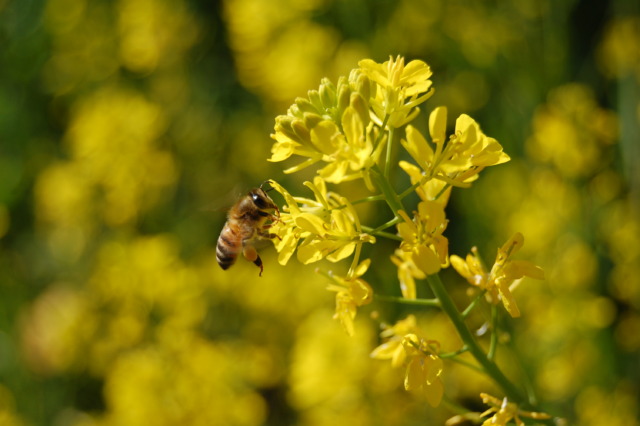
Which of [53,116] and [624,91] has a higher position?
[624,91]

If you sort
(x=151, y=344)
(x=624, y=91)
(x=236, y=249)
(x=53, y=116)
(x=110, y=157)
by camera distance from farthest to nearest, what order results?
(x=53, y=116) → (x=110, y=157) → (x=151, y=344) → (x=624, y=91) → (x=236, y=249)

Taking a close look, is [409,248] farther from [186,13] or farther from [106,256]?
[186,13]

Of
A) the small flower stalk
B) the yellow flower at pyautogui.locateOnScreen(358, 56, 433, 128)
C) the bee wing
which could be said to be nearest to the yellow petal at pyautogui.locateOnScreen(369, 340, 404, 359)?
the small flower stalk

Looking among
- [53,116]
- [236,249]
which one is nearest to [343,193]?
[236,249]

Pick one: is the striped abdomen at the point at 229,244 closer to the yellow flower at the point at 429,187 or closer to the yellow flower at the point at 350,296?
the yellow flower at the point at 350,296

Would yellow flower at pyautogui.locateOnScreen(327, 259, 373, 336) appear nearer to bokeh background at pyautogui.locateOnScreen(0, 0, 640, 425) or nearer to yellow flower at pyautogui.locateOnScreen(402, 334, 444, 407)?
yellow flower at pyautogui.locateOnScreen(402, 334, 444, 407)
